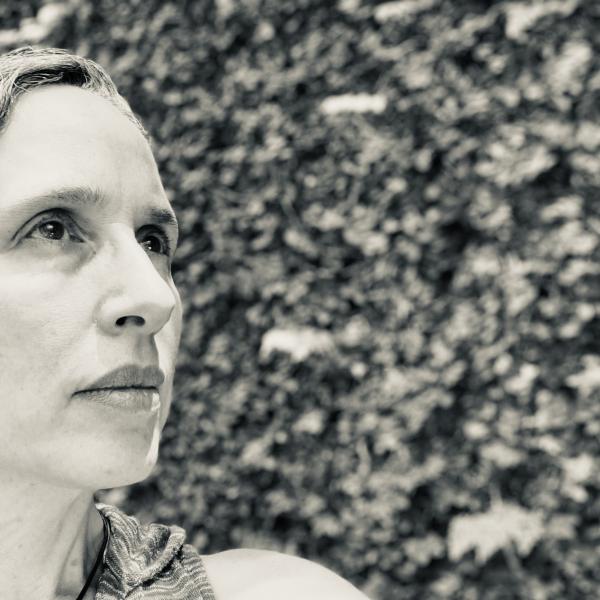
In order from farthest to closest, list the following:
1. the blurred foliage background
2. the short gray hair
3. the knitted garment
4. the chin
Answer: the blurred foliage background → the knitted garment → the short gray hair → the chin

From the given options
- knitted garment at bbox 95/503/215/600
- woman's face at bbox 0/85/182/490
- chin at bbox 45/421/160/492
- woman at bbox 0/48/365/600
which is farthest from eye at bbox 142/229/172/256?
knitted garment at bbox 95/503/215/600

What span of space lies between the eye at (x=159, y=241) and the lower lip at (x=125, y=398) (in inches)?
13.0

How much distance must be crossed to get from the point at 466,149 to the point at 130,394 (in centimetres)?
212

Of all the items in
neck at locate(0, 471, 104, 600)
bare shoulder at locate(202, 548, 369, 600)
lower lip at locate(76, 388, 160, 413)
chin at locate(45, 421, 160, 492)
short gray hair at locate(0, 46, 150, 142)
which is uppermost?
short gray hair at locate(0, 46, 150, 142)

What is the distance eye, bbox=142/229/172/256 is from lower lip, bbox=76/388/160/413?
33 cm

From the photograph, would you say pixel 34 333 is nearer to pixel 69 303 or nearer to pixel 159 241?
pixel 69 303

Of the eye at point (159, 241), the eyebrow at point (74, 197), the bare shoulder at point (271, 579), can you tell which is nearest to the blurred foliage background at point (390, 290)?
the bare shoulder at point (271, 579)

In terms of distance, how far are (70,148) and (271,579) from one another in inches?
35.2

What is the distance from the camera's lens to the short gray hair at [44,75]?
55.0 inches

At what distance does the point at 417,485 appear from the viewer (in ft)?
10.0

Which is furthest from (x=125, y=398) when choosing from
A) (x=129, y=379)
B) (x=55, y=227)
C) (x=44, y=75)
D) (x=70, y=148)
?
(x=44, y=75)

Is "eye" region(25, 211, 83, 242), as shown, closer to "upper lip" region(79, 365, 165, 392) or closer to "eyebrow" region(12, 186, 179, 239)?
"eyebrow" region(12, 186, 179, 239)

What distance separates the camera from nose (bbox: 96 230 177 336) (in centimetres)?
131

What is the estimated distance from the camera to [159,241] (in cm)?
158
